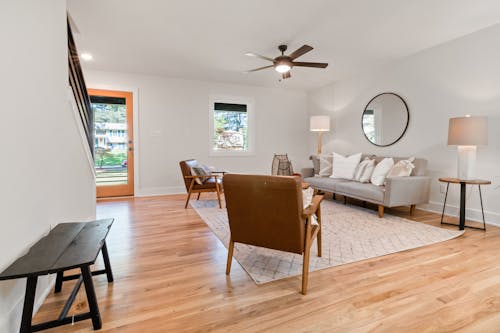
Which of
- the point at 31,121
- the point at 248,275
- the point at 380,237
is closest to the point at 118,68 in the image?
the point at 31,121

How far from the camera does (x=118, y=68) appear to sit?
473 centimetres

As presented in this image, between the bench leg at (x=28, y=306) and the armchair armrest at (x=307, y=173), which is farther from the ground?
the armchair armrest at (x=307, y=173)

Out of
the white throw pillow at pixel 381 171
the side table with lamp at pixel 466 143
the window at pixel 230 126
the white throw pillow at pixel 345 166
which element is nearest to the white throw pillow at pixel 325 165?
the white throw pillow at pixel 345 166

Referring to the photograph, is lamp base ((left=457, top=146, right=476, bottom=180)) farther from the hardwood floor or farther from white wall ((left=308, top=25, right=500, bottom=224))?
the hardwood floor

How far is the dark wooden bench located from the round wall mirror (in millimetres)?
4505

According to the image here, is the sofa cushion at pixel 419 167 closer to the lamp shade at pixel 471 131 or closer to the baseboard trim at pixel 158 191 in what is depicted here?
the lamp shade at pixel 471 131

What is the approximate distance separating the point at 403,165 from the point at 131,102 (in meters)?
4.92

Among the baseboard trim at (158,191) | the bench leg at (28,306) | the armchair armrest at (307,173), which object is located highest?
the armchair armrest at (307,173)

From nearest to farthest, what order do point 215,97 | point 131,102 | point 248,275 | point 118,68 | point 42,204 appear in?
point 42,204, point 248,275, point 118,68, point 131,102, point 215,97

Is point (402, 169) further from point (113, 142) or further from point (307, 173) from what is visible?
point (113, 142)

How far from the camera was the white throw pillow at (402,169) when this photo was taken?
373cm

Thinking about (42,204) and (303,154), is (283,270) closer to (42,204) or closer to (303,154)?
(42,204)

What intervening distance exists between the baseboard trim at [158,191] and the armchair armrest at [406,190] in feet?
12.8

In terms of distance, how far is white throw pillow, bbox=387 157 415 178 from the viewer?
3727 millimetres
